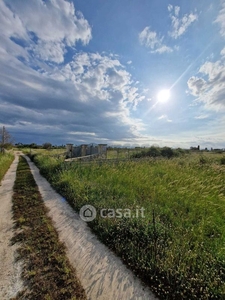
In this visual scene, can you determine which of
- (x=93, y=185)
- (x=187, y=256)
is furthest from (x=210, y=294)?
(x=93, y=185)

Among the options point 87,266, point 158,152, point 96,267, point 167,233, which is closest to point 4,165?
point 87,266

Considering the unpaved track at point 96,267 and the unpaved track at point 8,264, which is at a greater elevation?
the unpaved track at point 96,267

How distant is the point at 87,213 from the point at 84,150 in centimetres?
1651

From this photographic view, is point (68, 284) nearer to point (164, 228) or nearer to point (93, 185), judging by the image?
point (164, 228)

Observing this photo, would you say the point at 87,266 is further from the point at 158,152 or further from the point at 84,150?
the point at 158,152

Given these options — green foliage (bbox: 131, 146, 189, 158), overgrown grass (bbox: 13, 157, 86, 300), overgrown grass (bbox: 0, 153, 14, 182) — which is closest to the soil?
overgrown grass (bbox: 13, 157, 86, 300)

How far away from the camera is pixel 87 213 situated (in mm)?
4871

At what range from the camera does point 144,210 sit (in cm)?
445

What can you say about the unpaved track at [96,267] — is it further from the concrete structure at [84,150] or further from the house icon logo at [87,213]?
the concrete structure at [84,150]

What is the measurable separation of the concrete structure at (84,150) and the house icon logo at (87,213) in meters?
15.6

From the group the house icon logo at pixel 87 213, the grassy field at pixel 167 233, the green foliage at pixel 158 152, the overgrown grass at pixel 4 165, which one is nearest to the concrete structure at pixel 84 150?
the green foliage at pixel 158 152

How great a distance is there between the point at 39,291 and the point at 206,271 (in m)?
2.60

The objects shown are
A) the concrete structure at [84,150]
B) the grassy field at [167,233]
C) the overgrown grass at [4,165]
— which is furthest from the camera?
the concrete structure at [84,150]

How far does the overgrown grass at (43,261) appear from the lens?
230 cm
